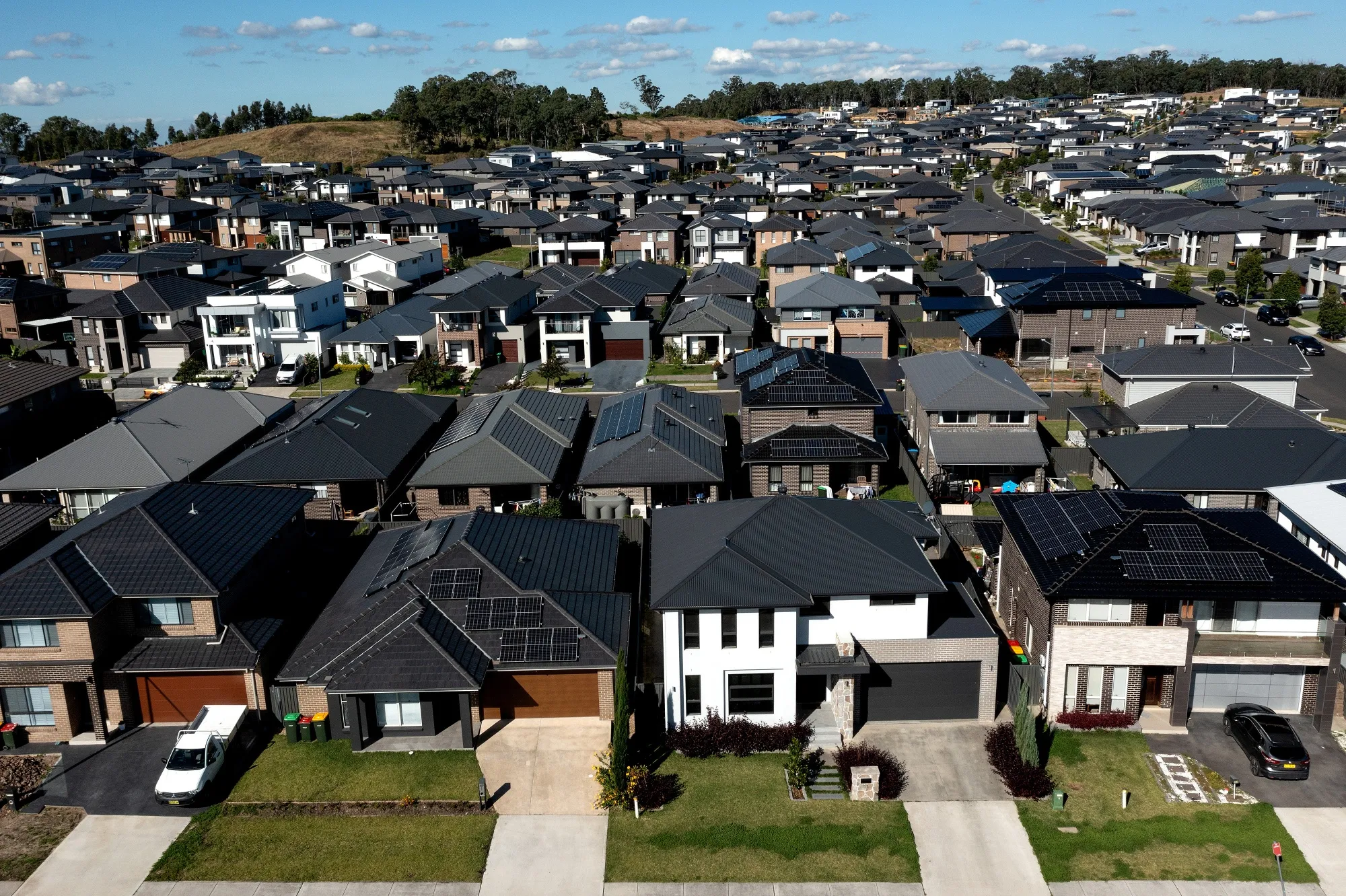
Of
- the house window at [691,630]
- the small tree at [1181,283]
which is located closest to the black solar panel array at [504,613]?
the house window at [691,630]

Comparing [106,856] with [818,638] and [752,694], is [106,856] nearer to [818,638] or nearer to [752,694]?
[752,694]

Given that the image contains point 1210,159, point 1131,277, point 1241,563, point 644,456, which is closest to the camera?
point 1241,563

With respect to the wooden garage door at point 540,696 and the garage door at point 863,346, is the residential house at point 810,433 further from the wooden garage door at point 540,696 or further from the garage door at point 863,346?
the garage door at point 863,346

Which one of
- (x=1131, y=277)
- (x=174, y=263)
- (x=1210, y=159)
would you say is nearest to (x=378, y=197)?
(x=174, y=263)

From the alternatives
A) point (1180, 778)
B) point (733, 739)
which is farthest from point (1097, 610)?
point (733, 739)

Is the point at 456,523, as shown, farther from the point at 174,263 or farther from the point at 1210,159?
the point at 1210,159

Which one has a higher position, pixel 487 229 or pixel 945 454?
pixel 487 229

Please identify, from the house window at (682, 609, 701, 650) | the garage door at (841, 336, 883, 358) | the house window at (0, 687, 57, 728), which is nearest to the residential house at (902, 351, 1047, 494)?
the house window at (682, 609, 701, 650)
